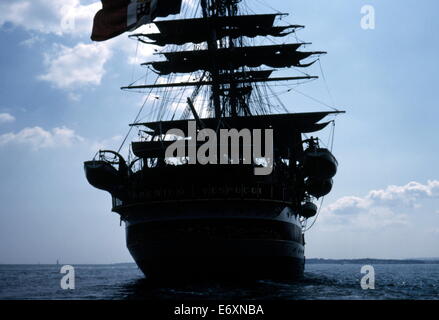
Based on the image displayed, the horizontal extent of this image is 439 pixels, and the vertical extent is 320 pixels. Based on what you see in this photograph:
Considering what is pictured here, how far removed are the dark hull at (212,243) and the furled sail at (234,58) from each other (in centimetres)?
1794

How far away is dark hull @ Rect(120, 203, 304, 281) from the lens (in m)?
24.8

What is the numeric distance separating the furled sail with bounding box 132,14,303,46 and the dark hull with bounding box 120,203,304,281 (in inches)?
767

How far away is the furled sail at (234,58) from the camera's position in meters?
41.1

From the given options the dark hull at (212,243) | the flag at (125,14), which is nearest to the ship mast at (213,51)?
the dark hull at (212,243)

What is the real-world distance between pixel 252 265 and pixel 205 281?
2.52 m
